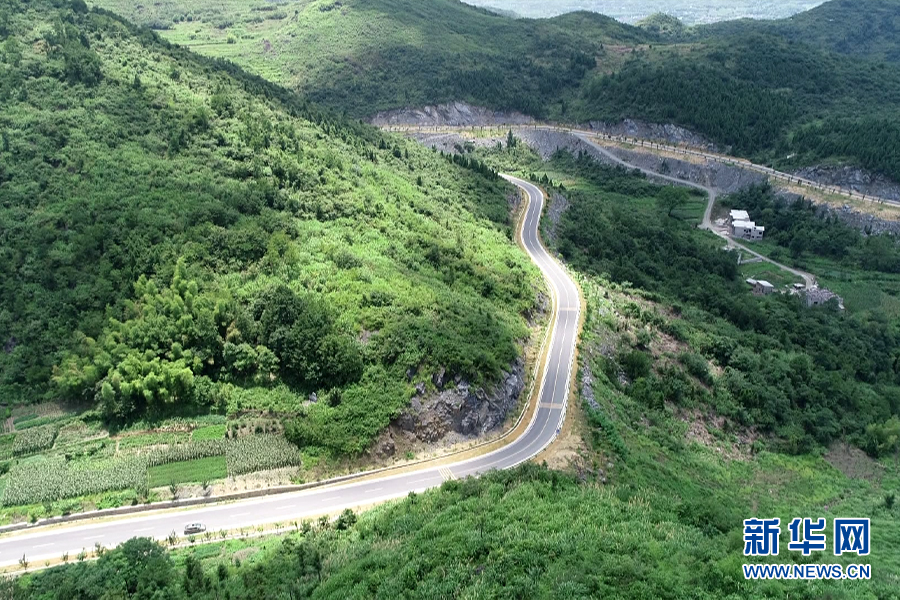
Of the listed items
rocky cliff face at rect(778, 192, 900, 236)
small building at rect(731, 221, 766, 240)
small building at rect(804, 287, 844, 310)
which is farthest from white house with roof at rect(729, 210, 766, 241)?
small building at rect(804, 287, 844, 310)

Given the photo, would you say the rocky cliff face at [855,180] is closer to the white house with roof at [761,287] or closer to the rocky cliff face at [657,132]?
the rocky cliff face at [657,132]

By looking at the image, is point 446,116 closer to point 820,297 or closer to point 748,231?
point 748,231

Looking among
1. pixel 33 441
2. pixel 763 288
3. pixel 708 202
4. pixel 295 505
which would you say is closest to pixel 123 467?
pixel 33 441

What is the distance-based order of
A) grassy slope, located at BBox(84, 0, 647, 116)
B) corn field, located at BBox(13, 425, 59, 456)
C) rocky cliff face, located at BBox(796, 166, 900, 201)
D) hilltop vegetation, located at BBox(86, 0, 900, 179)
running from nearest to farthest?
corn field, located at BBox(13, 425, 59, 456), rocky cliff face, located at BBox(796, 166, 900, 201), hilltop vegetation, located at BBox(86, 0, 900, 179), grassy slope, located at BBox(84, 0, 647, 116)

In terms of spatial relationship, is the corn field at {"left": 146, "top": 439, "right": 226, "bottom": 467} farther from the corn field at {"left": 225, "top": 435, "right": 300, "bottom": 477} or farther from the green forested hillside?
the green forested hillside

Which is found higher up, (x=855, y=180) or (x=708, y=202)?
(x=855, y=180)
